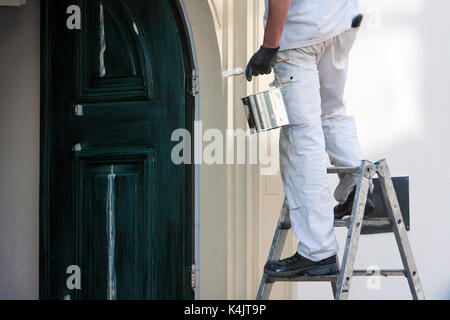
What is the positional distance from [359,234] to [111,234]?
1.69m

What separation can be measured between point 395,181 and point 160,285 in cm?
129

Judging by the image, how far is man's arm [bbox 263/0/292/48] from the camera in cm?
327

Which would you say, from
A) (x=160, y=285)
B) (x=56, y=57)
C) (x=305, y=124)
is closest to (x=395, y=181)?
(x=305, y=124)

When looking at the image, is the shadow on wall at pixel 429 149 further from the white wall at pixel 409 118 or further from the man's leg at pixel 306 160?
Answer: the man's leg at pixel 306 160

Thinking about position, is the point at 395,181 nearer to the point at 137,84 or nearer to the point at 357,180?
the point at 357,180

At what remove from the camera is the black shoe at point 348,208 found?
3.58m

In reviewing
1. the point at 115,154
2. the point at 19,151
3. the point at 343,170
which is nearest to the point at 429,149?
the point at 343,170

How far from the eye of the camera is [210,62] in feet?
14.3

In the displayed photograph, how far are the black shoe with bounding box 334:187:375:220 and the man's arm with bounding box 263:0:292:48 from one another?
719 millimetres

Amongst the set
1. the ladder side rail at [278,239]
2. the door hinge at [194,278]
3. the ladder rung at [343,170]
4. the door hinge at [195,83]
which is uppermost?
the door hinge at [195,83]

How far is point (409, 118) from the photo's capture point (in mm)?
4215

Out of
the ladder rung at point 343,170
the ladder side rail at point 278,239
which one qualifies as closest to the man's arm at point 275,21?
the ladder rung at point 343,170

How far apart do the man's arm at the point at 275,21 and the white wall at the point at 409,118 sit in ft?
3.37

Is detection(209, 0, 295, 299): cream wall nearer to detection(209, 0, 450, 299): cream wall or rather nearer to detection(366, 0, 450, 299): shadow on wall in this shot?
detection(209, 0, 450, 299): cream wall
